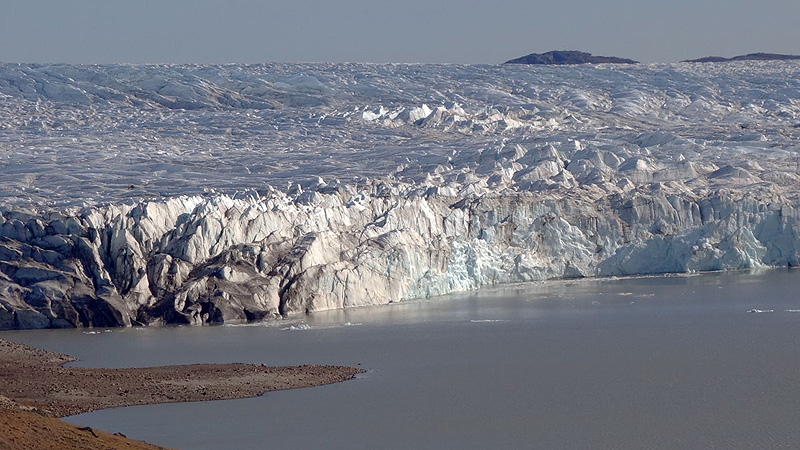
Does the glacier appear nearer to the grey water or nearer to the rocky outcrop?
the rocky outcrop

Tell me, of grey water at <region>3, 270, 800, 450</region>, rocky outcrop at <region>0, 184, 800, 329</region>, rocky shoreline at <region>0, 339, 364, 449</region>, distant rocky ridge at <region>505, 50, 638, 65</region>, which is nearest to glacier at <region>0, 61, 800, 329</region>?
rocky outcrop at <region>0, 184, 800, 329</region>

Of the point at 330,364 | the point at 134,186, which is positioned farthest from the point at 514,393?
the point at 134,186

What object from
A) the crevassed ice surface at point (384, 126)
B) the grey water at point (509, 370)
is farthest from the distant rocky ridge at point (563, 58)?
the grey water at point (509, 370)

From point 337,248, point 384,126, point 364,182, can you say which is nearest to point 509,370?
point 337,248

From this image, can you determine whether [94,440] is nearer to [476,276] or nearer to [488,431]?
[488,431]

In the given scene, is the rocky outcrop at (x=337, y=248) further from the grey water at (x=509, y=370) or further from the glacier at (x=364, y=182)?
the grey water at (x=509, y=370)

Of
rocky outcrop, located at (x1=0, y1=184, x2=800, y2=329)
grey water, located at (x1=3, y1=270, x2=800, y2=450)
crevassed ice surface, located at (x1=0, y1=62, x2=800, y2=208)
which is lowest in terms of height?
grey water, located at (x1=3, y1=270, x2=800, y2=450)

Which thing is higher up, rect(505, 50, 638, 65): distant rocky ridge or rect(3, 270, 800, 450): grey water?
rect(505, 50, 638, 65): distant rocky ridge
